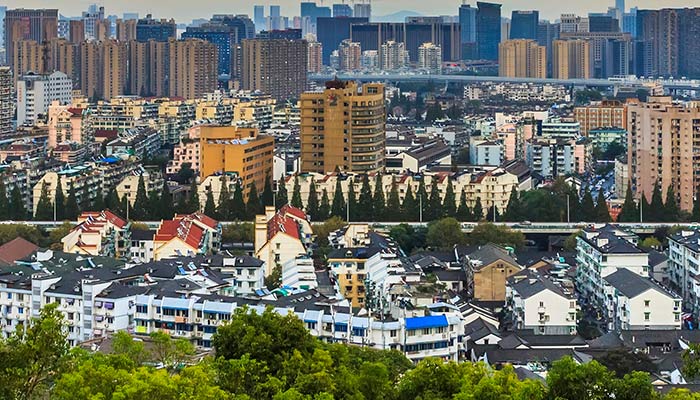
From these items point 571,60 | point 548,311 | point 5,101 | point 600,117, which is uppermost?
point 571,60

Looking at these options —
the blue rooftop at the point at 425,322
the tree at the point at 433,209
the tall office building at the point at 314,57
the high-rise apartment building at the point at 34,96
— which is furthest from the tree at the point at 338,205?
the tall office building at the point at 314,57

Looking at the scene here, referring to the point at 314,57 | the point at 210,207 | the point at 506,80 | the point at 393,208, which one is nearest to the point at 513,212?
the point at 393,208

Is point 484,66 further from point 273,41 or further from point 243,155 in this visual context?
point 243,155

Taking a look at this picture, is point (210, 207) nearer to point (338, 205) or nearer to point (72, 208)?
point (338, 205)

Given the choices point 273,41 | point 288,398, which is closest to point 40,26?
point 273,41

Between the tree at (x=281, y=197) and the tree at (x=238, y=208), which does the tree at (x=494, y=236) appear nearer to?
the tree at (x=281, y=197)

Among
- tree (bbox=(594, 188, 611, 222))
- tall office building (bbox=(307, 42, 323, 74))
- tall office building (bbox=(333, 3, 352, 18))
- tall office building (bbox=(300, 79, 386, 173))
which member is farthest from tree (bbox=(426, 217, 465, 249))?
tall office building (bbox=(333, 3, 352, 18))
